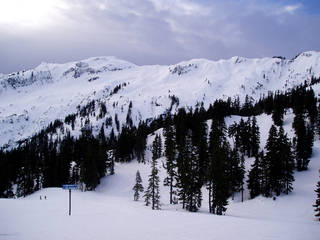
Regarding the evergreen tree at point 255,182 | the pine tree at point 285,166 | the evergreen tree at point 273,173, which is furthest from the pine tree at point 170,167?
the pine tree at point 285,166

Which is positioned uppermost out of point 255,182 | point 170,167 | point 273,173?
point 170,167

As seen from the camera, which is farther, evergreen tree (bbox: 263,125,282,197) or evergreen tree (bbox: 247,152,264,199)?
evergreen tree (bbox: 247,152,264,199)

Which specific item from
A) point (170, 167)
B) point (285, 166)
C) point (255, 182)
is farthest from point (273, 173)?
point (170, 167)

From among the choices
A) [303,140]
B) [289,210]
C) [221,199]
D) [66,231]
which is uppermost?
[303,140]

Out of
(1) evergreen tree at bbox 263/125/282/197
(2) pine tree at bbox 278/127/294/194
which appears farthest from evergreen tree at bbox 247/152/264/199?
(2) pine tree at bbox 278/127/294/194

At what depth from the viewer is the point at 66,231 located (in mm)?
14859

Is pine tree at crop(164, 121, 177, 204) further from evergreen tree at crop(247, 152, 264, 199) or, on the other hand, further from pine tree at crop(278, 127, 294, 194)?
pine tree at crop(278, 127, 294, 194)

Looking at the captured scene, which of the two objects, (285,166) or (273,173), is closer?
(273,173)

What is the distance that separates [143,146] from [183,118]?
2000 centimetres

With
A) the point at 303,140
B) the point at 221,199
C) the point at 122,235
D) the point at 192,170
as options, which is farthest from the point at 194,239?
the point at 303,140

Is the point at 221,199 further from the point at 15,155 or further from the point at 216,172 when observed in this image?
the point at 15,155

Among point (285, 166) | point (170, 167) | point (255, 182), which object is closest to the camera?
point (170, 167)

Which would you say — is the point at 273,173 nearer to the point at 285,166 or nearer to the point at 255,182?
the point at 285,166

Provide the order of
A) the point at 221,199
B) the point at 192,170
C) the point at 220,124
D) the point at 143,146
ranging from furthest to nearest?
the point at 143,146
the point at 220,124
the point at 192,170
the point at 221,199
